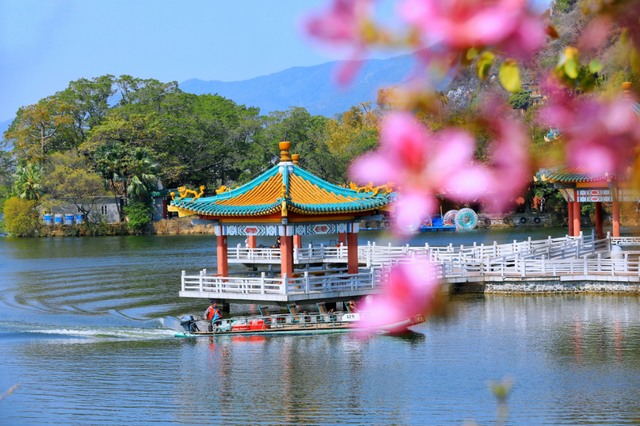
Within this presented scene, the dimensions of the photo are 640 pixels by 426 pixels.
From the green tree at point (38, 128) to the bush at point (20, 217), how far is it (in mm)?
5404

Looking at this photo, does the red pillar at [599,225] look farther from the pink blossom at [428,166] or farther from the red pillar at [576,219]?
the pink blossom at [428,166]

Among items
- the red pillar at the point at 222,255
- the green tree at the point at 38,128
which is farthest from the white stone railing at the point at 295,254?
the green tree at the point at 38,128

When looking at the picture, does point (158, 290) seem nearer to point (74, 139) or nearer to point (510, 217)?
point (510, 217)

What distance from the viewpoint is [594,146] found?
140 centimetres

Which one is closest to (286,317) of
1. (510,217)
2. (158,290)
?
(158,290)

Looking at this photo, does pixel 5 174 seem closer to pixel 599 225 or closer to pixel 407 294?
pixel 599 225

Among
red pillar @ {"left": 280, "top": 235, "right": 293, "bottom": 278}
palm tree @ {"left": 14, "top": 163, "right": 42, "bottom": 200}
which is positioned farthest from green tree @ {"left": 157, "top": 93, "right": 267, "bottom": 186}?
red pillar @ {"left": 280, "top": 235, "right": 293, "bottom": 278}

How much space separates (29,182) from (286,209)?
44561 millimetres

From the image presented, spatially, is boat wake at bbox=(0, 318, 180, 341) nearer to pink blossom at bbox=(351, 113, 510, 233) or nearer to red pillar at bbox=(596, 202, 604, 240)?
pink blossom at bbox=(351, 113, 510, 233)

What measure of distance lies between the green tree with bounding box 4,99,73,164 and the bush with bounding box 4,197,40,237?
5.40 m

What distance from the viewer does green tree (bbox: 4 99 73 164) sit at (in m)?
60.5

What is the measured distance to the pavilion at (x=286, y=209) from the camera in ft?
59.2

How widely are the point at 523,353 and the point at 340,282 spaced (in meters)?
5.50

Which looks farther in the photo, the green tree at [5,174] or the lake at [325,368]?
the green tree at [5,174]
